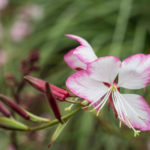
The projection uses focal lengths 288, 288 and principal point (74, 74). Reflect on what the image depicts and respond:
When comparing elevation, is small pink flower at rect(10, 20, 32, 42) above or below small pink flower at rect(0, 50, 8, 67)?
above

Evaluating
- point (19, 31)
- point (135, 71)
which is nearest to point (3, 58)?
point (19, 31)

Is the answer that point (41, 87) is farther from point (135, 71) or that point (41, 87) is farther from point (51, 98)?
point (135, 71)

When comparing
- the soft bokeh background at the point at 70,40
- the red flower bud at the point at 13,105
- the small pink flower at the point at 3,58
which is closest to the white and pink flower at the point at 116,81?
the red flower bud at the point at 13,105

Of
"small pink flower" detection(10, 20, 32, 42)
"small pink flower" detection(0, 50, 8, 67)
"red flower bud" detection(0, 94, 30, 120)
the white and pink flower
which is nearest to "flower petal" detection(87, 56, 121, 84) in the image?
the white and pink flower

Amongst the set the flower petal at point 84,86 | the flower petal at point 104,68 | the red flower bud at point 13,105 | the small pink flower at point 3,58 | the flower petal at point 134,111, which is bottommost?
the small pink flower at point 3,58

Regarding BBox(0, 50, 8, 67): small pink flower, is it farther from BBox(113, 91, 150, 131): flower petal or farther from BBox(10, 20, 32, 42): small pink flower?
BBox(113, 91, 150, 131): flower petal

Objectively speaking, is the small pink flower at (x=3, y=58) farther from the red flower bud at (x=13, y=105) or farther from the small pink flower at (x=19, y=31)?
the red flower bud at (x=13, y=105)

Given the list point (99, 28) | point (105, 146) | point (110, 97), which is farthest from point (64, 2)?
point (110, 97)

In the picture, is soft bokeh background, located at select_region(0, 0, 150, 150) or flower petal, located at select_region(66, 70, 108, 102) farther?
soft bokeh background, located at select_region(0, 0, 150, 150)

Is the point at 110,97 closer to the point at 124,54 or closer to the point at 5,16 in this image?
the point at 124,54
